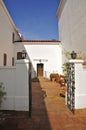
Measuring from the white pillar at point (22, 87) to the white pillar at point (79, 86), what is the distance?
5.61 ft

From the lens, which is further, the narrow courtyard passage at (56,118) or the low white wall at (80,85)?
the low white wall at (80,85)

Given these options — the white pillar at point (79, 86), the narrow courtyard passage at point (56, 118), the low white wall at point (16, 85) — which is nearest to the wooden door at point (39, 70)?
the narrow courtyard passage at point (56, 118)

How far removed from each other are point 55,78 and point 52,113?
46.7 feet

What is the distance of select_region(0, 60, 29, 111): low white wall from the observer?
274 inches

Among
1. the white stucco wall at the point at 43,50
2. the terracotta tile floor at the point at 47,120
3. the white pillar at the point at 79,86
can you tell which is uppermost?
the white stucco wall at the point at 43,50

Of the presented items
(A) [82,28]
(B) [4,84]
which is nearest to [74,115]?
(B) [4,84]

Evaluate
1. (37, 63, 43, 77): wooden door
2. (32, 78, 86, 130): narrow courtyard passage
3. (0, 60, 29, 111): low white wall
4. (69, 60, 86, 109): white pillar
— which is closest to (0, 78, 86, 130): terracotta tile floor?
(32, 78, 86, 130): narrow courtyard passage

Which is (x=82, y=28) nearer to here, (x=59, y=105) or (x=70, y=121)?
(x=59, y=105)

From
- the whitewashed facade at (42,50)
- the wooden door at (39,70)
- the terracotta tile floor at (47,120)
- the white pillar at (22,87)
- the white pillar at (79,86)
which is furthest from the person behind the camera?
the wooden door at (39,70)

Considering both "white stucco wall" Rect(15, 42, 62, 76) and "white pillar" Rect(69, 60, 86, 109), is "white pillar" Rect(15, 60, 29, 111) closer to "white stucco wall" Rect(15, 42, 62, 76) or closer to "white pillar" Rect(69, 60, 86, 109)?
"white pillar" Rect(69, 60, 86, 109)

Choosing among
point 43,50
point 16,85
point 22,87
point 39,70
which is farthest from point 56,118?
point 39,70

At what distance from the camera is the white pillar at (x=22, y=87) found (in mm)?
6934

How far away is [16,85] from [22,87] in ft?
0.74

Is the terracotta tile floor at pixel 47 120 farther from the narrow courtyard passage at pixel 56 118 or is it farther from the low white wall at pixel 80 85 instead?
the low white wall at pixel 80 85
